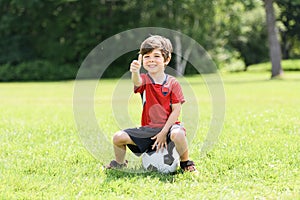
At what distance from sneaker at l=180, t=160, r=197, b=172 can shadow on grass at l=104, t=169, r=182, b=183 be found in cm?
7

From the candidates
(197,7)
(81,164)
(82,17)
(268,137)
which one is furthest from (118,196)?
(82,17)

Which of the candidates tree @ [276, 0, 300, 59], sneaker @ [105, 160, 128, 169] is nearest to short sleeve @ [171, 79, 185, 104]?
sneaker @ [105, 160, 128, 169]

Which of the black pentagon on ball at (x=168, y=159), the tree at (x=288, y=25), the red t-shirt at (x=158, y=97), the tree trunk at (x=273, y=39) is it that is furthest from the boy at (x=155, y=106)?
the tree at (x=288, y=25)

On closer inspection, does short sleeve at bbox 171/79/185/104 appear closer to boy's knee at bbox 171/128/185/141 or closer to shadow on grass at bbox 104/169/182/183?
boy's knee at bbox 171/128/185/141

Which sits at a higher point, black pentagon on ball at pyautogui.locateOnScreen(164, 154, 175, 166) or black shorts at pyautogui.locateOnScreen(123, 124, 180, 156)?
black shorts at pyautogui.locateOnScreen(123, 124, 180, 156)

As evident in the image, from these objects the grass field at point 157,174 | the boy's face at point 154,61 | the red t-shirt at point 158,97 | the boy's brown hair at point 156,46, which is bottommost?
the grass field at point 157,174

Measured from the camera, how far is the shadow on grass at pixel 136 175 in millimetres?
4473

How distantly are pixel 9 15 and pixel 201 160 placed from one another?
33.9 m

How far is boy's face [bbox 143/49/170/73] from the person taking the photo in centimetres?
473

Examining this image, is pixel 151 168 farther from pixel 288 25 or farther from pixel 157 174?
pixel 288 25

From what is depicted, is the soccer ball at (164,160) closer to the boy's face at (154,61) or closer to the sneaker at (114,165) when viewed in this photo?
the sneaker at (114,165)

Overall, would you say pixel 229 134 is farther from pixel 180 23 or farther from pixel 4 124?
pixel 180 23

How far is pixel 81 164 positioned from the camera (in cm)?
505

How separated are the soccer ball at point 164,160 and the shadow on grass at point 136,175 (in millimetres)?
61
